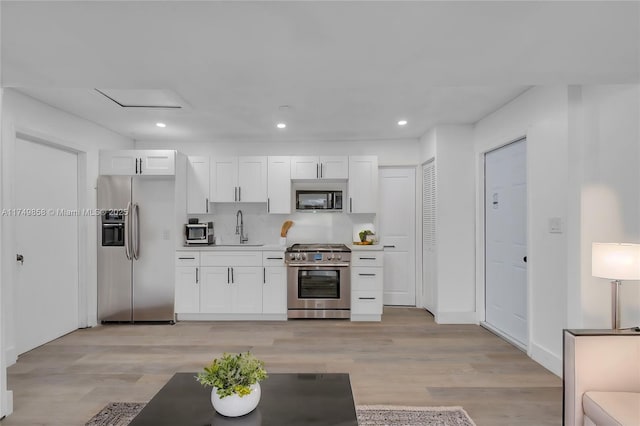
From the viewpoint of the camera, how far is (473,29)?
5.94ft

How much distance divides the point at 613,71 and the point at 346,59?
5.57 feet

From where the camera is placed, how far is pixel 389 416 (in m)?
2.42

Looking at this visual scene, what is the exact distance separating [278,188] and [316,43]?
131 inches

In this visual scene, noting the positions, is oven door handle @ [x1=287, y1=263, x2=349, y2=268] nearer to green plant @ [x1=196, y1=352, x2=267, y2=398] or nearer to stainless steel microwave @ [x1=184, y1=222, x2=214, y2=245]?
stainless steel microwave @ [x1=184, y1=222, x2=214, y2=245]

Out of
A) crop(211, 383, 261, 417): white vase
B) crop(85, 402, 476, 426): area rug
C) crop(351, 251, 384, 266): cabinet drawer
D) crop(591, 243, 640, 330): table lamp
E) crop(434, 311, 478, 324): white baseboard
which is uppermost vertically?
crop(591, 243, 640, 330): table lamp

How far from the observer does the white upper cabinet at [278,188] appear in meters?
5.16

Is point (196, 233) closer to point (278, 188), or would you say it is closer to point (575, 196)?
point (278, 188)

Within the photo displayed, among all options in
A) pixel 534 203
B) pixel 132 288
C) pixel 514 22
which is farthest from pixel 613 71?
pixel 132 288

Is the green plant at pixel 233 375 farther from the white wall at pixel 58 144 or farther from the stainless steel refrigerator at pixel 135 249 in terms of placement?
the stainless steel refrigerator at pixel 135 249

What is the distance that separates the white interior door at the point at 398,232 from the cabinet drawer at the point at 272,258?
159cm

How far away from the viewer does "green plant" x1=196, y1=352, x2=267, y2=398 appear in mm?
1614

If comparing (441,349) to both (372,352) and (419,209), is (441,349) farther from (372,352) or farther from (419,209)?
(419,209)

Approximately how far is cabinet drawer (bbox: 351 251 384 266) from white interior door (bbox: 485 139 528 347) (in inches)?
51.0

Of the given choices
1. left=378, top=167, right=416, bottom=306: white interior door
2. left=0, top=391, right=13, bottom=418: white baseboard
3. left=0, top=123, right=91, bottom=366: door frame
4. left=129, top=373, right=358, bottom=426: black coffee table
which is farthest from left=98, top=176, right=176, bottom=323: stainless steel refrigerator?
left=378, top=167, right=416, bottom=306: white interior door
